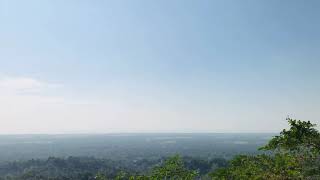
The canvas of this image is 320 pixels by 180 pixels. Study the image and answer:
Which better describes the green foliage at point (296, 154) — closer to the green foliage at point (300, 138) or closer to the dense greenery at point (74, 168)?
the green foliage at point (300, 138)

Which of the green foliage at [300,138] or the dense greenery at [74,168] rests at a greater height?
the green foliage at [300,138]

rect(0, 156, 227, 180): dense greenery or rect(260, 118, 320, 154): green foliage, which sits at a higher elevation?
rect(260, 118, 320, 154): green foliage

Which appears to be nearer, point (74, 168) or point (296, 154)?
point (296, 154)

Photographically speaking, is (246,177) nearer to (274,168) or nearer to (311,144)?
(274,168)

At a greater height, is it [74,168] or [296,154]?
[296,154]

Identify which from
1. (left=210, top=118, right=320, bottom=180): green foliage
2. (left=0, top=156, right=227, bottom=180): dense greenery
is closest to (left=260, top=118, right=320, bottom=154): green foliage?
(left=210, top=118, right=320, bottom=180): green foliage

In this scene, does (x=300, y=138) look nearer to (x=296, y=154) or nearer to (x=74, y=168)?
(x=296, y=154)

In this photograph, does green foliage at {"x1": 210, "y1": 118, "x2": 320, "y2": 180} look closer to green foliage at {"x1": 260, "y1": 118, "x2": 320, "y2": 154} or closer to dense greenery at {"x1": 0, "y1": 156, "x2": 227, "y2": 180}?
green foliage at {"x1": 260, "y1": 118, "x2": 320, "y2": 154}

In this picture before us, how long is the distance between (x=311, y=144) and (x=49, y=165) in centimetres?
15652

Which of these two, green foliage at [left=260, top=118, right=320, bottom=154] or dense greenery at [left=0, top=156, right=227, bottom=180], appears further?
dense greenery at [left=0, top=156, right=227, bottom=180]

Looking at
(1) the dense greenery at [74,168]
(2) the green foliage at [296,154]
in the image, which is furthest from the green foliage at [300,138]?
(1) the dense greenery at [74,168]

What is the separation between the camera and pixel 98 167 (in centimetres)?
16200

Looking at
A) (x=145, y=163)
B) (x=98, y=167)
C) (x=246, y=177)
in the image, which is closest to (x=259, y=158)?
(x=246, y=177)

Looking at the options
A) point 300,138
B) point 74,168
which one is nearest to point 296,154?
point 300,138
